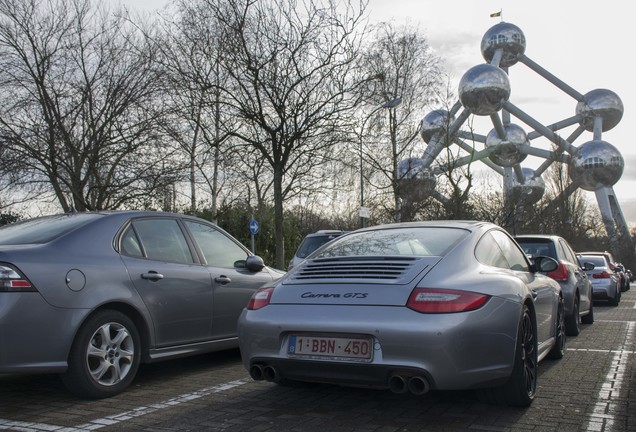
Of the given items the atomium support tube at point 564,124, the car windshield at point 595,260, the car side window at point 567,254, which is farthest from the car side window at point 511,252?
the atomium support tube at point 564,124

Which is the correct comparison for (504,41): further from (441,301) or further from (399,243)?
(441,301)

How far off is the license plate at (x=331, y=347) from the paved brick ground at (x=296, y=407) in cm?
46

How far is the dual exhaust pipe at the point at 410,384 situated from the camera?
13.2 ft

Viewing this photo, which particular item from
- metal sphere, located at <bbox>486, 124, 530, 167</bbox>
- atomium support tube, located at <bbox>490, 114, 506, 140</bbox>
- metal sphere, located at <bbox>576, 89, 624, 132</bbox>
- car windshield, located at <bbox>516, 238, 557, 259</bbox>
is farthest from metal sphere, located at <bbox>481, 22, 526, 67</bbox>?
car windshield, located at <bbox>516, 238, 557, 259</bbox>

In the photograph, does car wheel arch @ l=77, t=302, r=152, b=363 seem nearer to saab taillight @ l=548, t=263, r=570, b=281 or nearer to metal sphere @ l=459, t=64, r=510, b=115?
saab taillight @ l=548, t=263, r=570, b=281

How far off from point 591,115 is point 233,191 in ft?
105

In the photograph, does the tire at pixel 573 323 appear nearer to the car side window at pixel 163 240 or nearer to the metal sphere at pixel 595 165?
the car side window at pixel 163 240

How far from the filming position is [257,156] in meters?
20.9

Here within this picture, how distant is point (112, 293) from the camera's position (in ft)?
17.1

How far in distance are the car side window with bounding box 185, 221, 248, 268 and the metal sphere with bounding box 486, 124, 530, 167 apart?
36190 mm

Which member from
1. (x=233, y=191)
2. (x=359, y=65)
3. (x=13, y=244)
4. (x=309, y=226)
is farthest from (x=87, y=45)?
(x=309, y=226)

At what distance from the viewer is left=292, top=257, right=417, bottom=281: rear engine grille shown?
4.43 m

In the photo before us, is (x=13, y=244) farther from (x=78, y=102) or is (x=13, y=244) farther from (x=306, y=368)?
(x=78, y=102)

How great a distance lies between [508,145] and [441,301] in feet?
132
